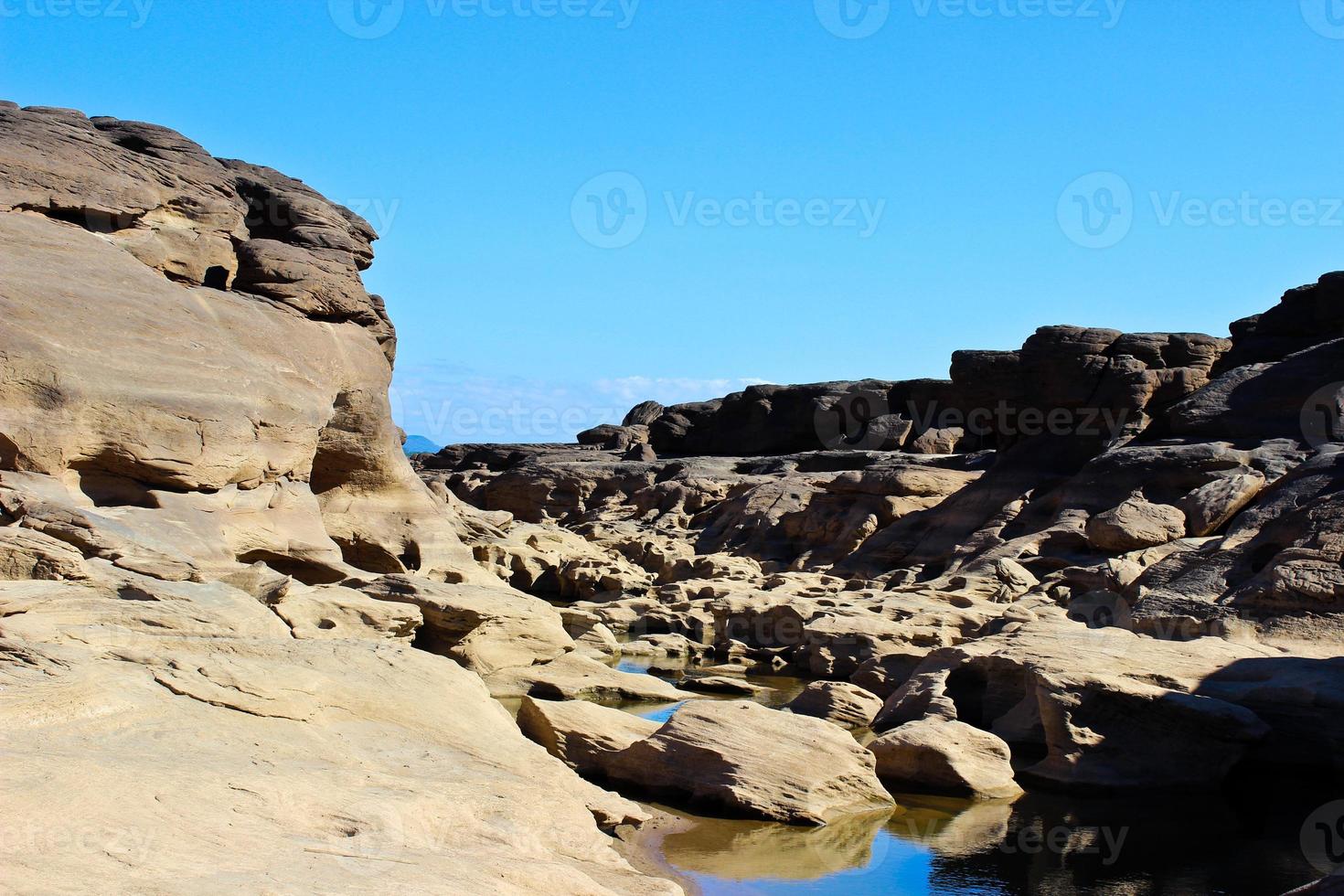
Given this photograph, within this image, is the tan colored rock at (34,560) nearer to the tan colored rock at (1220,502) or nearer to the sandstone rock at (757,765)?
the sandstone rock at (757,765)

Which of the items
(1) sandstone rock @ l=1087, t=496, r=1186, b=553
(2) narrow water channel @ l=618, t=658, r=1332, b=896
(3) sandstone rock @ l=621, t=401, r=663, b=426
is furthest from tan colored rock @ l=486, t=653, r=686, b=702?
(3) sandstone rock @ l=621, t=401, r=663, b=426

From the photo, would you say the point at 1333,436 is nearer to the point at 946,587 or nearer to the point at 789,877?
the point at 946,587

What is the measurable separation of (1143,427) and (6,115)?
21741 millimetres

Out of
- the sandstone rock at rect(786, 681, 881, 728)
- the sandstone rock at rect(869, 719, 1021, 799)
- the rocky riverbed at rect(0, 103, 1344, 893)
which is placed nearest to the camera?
the rocky riverbed at rect(0, 103, 1344, 893)

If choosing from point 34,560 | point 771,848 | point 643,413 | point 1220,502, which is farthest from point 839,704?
point 643,413

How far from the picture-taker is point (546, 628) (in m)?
14.4

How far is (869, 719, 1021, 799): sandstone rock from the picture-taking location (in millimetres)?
10289

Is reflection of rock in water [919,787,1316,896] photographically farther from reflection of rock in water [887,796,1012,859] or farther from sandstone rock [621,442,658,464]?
sandstone rock [621,442,658,464]

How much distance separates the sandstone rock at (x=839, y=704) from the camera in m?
12.8

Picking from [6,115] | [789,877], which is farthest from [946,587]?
[6,115]

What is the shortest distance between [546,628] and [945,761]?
19.1 ft

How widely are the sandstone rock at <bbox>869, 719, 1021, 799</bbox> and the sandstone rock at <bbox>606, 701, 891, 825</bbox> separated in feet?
2.13

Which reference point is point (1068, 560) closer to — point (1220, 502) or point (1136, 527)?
point (1136, 527)

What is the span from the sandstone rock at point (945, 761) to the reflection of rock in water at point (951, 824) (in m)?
0.14
